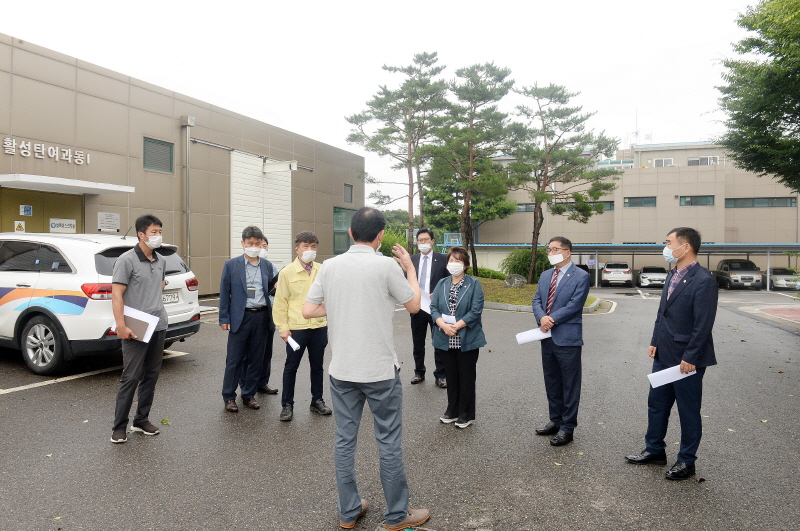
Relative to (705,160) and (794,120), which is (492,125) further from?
(705,160)

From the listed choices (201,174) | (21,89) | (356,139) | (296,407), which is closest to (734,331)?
(296,407)

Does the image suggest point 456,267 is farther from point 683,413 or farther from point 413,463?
point 683,413

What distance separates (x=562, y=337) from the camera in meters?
4.81

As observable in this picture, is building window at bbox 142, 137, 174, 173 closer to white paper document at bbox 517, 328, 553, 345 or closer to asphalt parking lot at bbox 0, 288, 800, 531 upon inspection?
asphalt parking lot at bbox 0, 288, 800, 531

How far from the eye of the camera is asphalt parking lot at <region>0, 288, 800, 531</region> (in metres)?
3.33

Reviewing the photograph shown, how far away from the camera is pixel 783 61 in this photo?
900cm

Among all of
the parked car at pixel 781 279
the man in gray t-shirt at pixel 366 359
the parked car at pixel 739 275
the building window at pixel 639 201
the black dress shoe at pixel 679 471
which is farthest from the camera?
the building window at pixel 639 201

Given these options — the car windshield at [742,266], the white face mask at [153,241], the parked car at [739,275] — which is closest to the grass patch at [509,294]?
the white face mask at [153,241]

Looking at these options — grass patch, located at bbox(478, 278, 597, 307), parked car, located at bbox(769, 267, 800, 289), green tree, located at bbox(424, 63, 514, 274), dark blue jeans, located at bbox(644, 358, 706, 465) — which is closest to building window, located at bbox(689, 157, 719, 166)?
parked car, located at bbox(769, 267, 800, 289)

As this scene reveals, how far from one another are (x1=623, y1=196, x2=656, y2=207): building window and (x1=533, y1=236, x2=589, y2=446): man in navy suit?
40.9 m

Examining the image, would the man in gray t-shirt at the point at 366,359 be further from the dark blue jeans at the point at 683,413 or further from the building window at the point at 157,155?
the building window at the point at 157,155

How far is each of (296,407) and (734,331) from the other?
10742 mm

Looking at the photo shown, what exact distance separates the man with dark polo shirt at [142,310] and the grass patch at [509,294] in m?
14.3

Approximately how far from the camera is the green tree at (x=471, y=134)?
87.5ft
